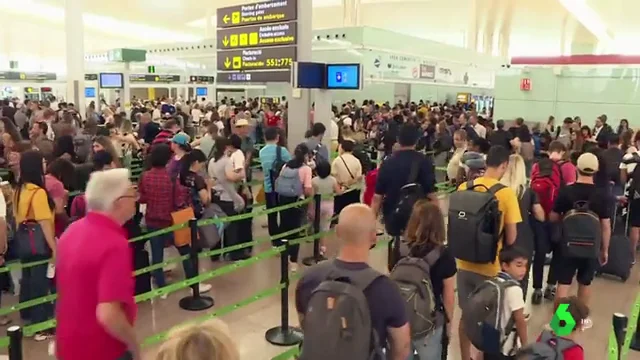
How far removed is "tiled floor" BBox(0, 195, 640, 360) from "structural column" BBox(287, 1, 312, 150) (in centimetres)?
288

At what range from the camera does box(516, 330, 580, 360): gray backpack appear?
2750mm

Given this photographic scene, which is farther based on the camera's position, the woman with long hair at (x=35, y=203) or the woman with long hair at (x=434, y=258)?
the woman with long hair at (x=35, y=203)

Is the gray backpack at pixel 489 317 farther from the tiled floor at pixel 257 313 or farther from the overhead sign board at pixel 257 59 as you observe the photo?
the overhead sign board at pixel 257 59

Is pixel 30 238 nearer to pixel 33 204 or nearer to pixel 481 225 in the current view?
pixel 33 204

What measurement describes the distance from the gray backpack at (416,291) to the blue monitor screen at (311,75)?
19.5ft

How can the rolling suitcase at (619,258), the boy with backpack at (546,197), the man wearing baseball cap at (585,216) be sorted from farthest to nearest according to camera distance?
the rolling suitcase at (619,258), the boy with backpack at (546,197), the man wearing baseball cap at (585,216)

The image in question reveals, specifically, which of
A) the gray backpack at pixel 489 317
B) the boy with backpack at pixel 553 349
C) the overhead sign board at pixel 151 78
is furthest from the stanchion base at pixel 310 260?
the overhead sign board at pixel 151 78

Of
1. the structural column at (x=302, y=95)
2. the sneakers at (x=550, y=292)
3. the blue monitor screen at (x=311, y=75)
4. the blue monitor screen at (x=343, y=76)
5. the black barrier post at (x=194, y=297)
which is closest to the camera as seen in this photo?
the black barrier post at (x=194, y=297)

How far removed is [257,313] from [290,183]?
5.66ft

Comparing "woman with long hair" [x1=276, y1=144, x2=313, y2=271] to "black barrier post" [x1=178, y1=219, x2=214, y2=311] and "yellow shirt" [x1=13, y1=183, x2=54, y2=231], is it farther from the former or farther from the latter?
"yellow shirt" [x1=13, y1=183, x2=54, y2=231]

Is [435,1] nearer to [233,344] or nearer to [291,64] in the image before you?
[291,64]

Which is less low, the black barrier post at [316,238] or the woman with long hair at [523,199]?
the woman with long hair at [523,199]

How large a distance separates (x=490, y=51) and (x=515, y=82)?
1559cm

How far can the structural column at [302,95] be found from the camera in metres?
9.26
